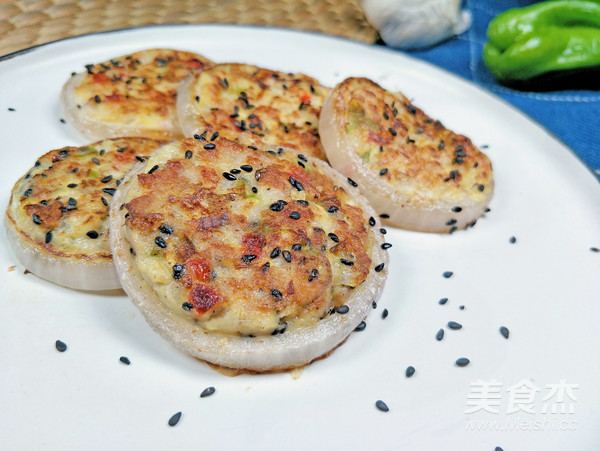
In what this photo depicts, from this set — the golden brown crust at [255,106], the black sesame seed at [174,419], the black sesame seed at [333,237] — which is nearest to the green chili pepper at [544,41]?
the golden brown crust at [255,106]

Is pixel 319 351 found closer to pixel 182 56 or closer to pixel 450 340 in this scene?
pixel 450 340

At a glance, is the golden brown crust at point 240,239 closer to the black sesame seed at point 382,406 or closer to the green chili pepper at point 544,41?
the black sesame seed at point 382,406

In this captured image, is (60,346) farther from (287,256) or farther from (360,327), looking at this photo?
(360,327)

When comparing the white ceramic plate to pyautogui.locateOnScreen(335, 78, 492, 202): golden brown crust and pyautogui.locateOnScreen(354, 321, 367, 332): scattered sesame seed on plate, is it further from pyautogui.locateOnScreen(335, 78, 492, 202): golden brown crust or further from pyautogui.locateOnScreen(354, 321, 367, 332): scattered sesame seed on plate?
pyautogui.locateOnScreen(335, 78, 492, 202): golden brown crust

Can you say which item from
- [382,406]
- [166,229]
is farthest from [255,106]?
[382,406]

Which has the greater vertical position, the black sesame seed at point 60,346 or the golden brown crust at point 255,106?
the golden brown crust at point 255,106

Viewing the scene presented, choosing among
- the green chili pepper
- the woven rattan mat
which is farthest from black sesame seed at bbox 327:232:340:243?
the green chili pepper
